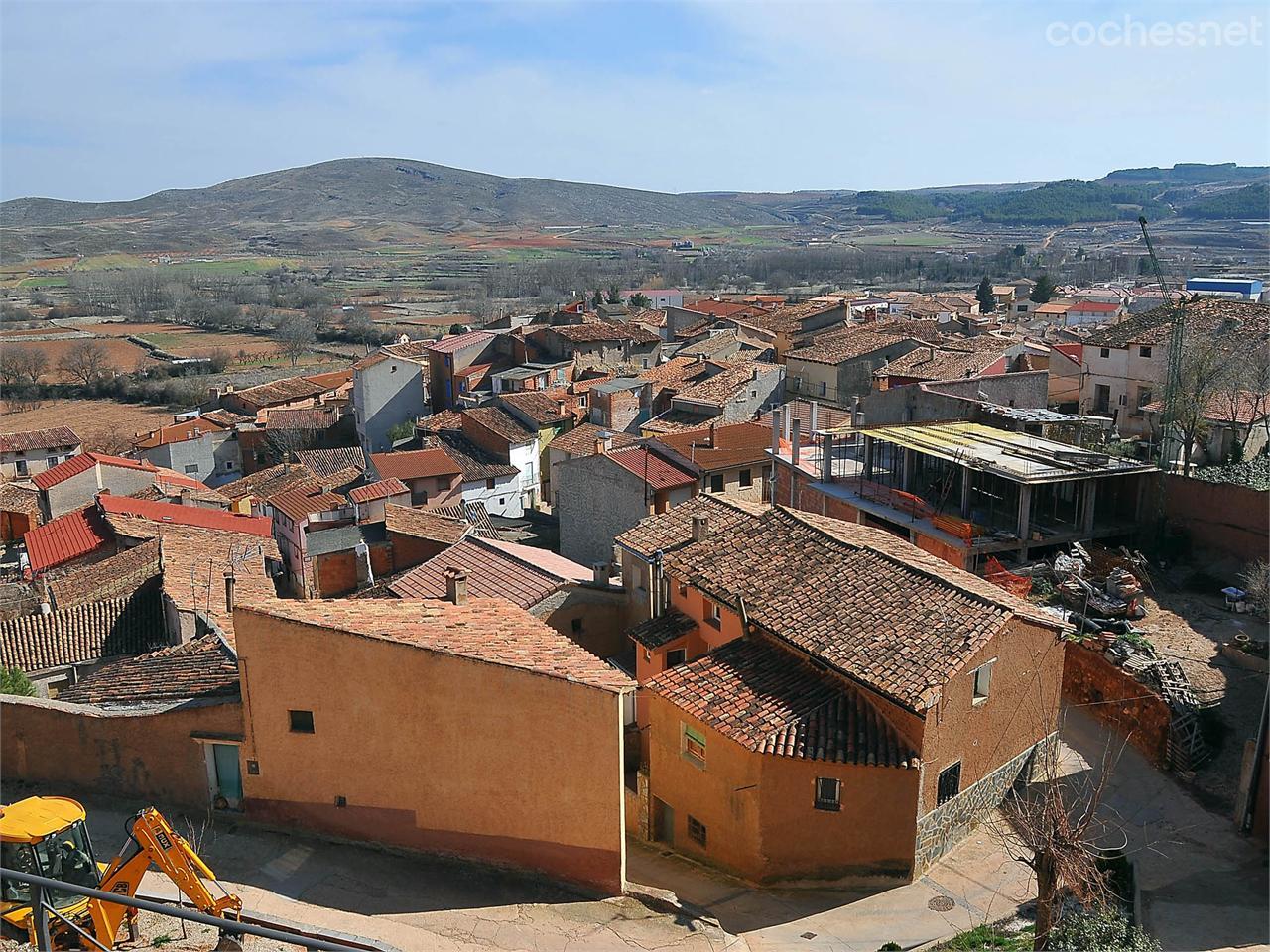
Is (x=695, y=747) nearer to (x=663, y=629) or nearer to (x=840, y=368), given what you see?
(x=663, y=629)

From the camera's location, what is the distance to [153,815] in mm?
10008

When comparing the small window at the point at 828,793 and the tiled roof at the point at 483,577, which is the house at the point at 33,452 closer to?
the tiled roof at the point at 483,577

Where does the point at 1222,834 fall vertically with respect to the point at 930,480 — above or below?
below

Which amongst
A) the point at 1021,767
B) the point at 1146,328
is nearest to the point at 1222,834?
the point at 1021,767

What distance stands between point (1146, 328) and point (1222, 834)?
23951 mm

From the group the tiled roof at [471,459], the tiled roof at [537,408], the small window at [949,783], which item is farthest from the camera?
the tiled roof at [537,408]

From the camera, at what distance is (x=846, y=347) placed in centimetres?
4672

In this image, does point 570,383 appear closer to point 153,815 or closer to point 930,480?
point 930,480

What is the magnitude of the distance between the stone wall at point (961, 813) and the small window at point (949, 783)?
0.27 feet

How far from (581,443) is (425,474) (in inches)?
224

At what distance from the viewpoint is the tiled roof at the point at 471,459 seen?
128ft

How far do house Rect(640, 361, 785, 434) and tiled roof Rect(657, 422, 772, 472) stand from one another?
482 cm

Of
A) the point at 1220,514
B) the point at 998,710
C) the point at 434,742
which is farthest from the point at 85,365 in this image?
the point at 998,710

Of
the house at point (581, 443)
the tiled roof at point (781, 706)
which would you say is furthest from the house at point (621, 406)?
the tiled roof at point (781, 706)
